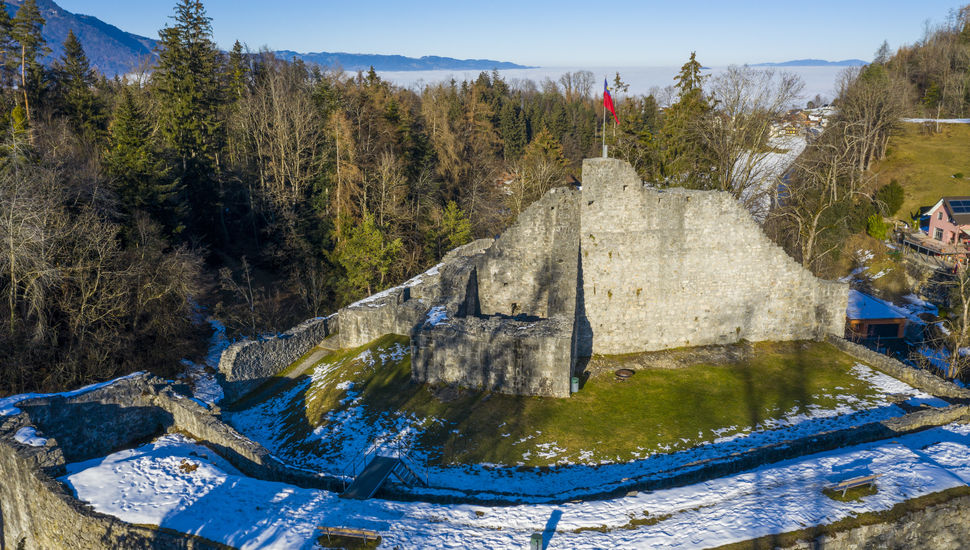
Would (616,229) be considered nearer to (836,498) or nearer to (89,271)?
(836,498)

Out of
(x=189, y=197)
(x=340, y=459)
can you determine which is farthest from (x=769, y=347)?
(x=189, y=197)

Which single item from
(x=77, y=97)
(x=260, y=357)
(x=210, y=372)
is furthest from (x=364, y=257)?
(x=77, y=97)

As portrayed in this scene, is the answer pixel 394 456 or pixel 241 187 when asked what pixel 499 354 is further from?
Answer: pixel 241 187

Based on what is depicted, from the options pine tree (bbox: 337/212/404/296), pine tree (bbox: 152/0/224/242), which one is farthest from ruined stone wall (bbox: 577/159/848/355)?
pine tree (bbox: 152/0/224/242)

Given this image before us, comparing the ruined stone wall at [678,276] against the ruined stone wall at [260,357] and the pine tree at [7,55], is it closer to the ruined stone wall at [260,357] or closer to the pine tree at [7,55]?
the ruined stone wall at [260,357]

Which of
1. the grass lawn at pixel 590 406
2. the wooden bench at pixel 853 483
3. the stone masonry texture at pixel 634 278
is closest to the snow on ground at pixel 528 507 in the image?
the wooden bench at pixel 853 483

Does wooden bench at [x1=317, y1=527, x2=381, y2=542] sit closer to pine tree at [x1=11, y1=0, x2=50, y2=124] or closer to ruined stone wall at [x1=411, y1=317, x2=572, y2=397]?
ruined stone wall at [x1=411, y1=317, x2=572, y2=397]
